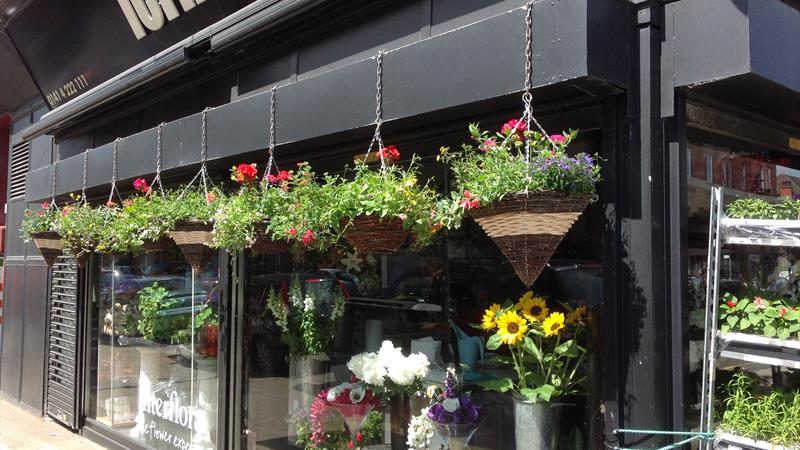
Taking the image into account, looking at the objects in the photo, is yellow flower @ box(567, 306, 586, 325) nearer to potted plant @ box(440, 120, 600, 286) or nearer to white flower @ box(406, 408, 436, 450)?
potted plant @ box(440, 120, 600, 286)

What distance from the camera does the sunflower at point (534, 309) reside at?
312cm

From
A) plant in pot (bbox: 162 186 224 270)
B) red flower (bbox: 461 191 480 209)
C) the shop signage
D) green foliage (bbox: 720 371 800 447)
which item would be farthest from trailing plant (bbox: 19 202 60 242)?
green foliage (bbox: 720 371 800 447)

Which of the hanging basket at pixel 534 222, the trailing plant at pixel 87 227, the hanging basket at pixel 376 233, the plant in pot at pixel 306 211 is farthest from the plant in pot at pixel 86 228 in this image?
the hanging basket at pixel 534 222

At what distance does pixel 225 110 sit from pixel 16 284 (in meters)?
6.50

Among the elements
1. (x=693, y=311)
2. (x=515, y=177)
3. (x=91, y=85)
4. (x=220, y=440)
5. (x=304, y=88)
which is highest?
(x=91, y=85)

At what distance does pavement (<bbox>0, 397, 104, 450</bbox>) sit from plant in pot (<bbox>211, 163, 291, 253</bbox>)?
4.41 m

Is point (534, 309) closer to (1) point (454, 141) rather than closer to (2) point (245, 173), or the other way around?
(1) point (454, 141)

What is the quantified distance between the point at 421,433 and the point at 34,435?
19.3 ft

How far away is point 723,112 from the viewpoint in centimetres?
311

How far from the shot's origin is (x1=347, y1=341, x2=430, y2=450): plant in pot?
3783 millimetres

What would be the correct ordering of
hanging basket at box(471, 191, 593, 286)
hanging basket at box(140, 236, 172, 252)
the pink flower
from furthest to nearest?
hanging basket at box(140, 236, 172, 252)
the pink flower
hanging basket at box(471, 191, 593, 286)

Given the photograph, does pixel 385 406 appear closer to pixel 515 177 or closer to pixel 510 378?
pixel 510 378

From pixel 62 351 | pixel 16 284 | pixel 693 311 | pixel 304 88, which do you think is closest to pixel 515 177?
pixel 693 311

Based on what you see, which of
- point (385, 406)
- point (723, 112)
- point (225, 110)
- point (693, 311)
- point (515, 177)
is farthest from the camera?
point (225, 110)
